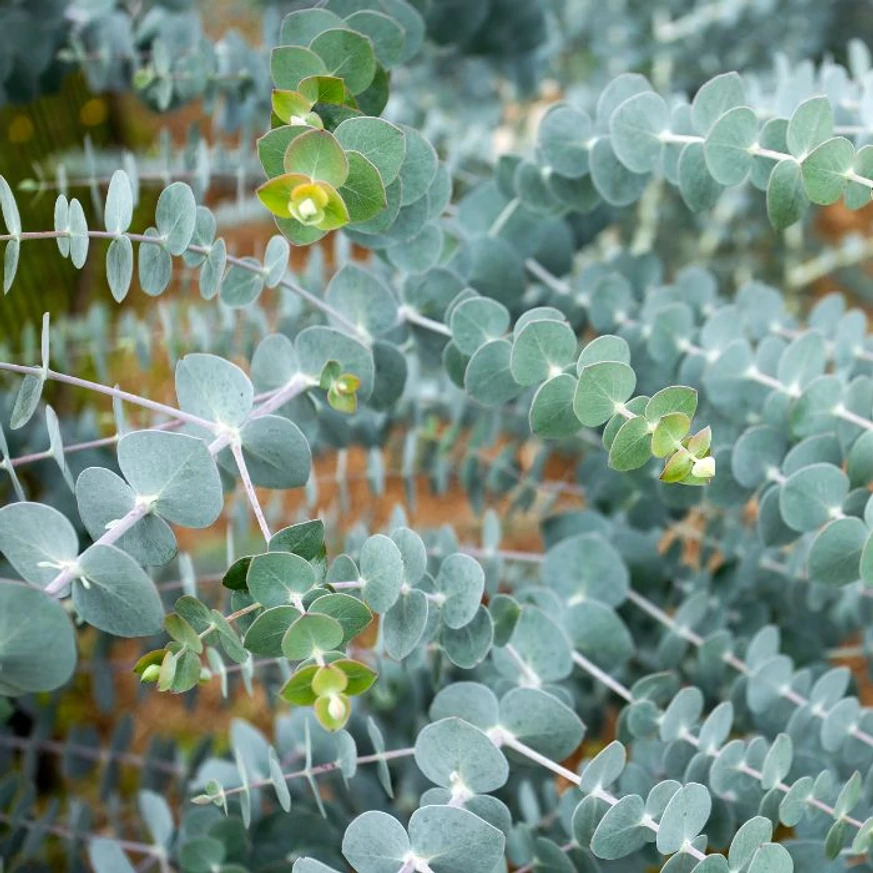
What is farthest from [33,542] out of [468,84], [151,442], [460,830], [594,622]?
[468,84]

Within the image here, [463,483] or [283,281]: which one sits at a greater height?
[283,281]

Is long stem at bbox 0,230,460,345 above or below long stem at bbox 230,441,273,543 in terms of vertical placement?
above

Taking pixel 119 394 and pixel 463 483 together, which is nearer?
pixel 119 394

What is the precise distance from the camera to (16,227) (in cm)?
33

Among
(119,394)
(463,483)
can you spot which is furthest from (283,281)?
(463,483)

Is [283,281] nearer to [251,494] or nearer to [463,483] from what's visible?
[251,494]

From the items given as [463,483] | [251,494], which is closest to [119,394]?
[251,494]

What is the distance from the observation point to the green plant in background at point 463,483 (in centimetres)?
30

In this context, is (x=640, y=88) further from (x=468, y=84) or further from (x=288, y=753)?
(x=468, y=84)

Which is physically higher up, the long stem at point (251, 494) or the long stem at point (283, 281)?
the long stem at point (283, 281)

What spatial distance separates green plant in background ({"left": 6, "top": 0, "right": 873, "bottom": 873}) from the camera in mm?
298

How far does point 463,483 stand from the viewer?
59 cm

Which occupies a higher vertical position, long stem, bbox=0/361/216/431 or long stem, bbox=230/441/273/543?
long stem, bbox=0/361/216/431

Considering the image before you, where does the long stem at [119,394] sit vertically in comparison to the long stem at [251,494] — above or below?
above
